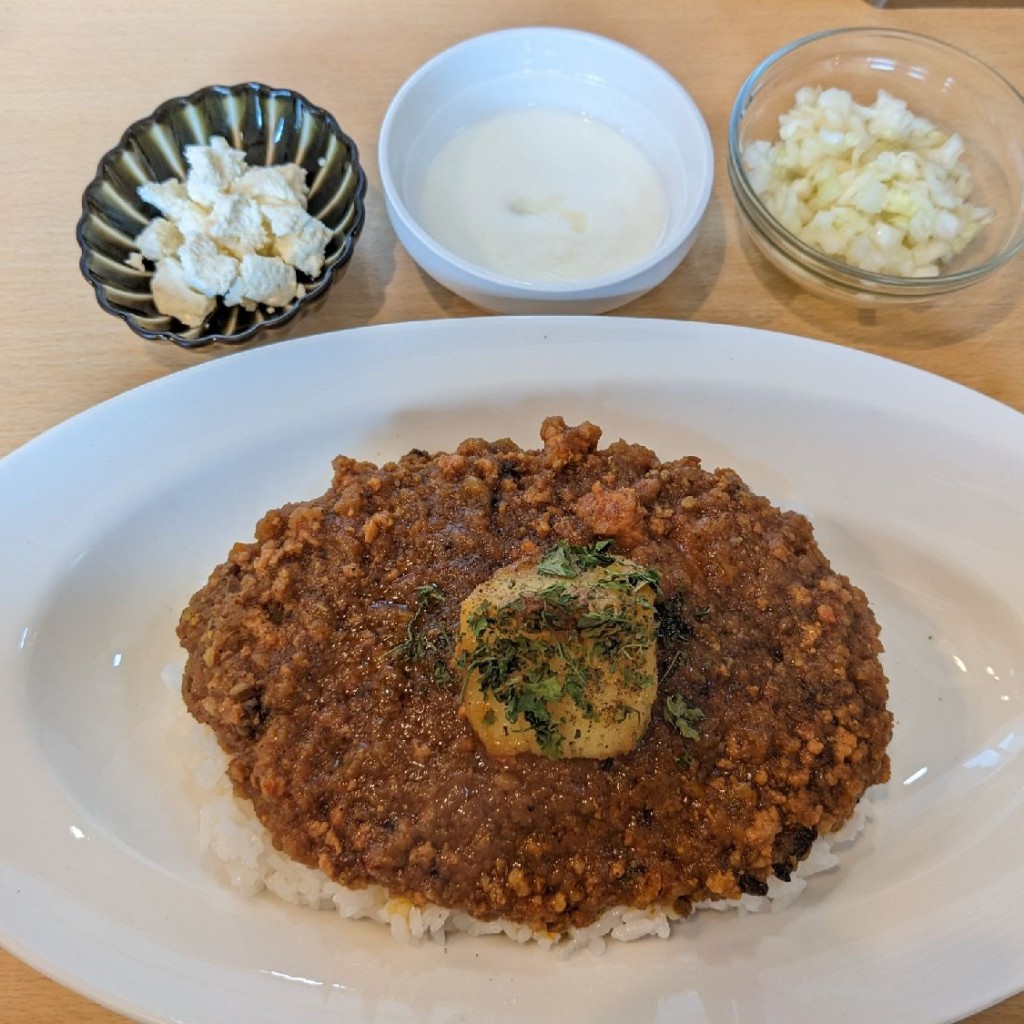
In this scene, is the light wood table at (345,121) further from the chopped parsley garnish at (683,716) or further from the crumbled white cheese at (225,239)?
the chopped parsley garnish at (683,716)

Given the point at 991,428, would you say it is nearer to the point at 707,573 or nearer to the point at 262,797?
the point at 707,573

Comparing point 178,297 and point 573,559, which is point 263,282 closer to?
point 178,297

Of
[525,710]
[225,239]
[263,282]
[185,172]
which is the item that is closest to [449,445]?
[263,282]

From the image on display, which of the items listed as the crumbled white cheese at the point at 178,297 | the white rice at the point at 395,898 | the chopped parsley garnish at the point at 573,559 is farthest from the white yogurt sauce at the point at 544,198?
the white rice at the point at 395,898

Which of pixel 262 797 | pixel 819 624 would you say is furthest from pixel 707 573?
pixel 262 797

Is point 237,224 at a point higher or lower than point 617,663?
higher

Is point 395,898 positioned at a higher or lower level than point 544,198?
lower
